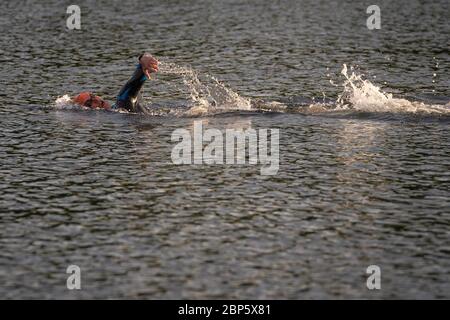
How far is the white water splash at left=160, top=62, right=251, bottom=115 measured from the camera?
29.7m

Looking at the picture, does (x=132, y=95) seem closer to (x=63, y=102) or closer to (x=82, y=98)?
(x=82, y=98)

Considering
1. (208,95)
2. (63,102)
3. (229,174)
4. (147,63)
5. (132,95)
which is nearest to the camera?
(229,174)

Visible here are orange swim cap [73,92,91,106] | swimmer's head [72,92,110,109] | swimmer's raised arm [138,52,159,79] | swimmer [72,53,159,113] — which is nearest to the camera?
swimmer's raised arm [138,52,159,79]

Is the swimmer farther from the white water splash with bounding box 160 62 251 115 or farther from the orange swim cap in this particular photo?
the white water splash with bounding box 160 62 251 115

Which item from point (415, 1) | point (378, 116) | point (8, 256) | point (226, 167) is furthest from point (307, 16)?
point (8, 256)

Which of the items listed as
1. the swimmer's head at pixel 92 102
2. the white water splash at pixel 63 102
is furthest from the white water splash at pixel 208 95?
the white water splash at pixel 63 102

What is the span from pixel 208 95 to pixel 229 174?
10305mm

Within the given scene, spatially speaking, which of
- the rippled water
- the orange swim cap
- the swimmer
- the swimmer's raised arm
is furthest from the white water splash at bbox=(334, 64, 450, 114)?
the orange swim cap

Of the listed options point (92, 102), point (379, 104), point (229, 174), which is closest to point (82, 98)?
point (92, 102)

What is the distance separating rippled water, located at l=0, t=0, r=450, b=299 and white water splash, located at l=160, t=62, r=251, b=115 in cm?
8

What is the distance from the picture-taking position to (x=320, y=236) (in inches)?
710

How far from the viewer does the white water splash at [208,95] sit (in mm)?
29672

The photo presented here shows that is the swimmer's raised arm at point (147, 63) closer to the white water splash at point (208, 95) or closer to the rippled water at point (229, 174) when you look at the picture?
the rippled water at point (229, 174)

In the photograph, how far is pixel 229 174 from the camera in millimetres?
22453
